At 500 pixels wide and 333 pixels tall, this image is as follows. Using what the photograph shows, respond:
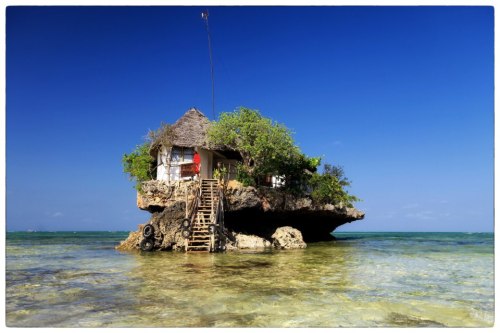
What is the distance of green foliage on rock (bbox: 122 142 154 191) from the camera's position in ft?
73.9

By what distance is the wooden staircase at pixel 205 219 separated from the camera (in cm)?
1708

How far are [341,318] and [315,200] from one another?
16774 millimetres

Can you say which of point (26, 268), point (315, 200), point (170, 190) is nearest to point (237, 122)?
point (170, 190)

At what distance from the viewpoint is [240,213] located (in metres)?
21.2

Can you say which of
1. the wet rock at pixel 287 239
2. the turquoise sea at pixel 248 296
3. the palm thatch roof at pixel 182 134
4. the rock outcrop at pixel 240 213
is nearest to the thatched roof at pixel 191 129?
the palm thatch roof at pixel 182 134

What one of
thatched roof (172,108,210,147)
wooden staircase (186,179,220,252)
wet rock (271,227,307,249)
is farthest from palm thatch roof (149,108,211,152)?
wet rock (271,227,307,249)

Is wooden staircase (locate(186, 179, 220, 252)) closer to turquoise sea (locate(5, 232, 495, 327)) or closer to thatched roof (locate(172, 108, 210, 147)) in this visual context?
thatched roof (locate(172, 108, 210, 147))

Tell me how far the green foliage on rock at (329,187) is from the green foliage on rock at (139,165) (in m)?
9.01

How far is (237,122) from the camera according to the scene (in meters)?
20.8

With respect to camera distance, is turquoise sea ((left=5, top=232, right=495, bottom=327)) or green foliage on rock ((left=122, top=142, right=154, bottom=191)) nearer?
turquoise sea ((left=5, top=232, right=495, bottom=327))

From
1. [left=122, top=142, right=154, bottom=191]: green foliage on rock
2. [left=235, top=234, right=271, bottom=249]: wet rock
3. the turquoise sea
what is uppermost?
[left=122, top=142, right=154, bottom=191]: green foliage on rock

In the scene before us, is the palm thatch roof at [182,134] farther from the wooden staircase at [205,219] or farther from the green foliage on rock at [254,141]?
the wooden staircase at [205,219]

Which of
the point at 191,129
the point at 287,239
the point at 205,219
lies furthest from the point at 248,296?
the point at 191,129
